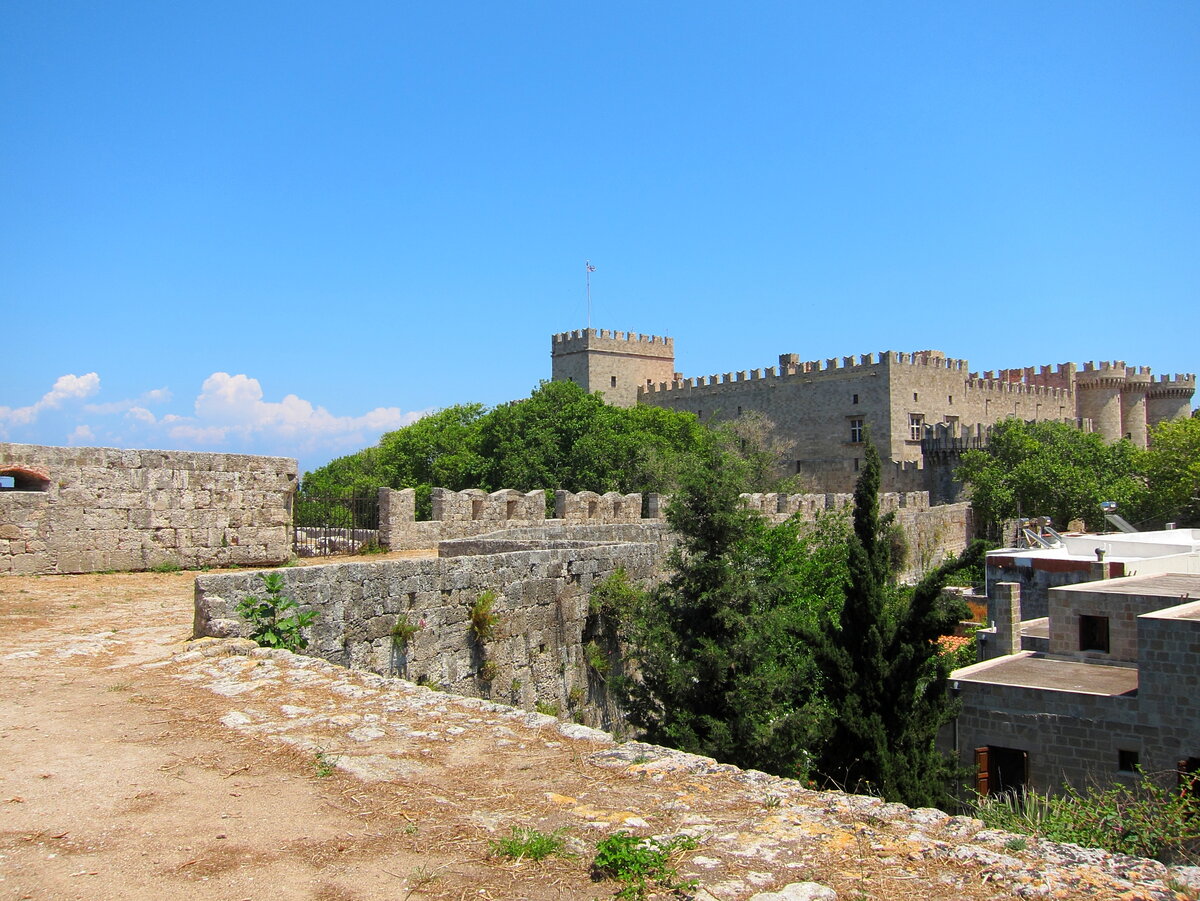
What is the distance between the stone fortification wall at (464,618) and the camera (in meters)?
Result: 7.64

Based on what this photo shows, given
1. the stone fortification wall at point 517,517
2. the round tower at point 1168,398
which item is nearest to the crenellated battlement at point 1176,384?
the round tower at point 1168,398

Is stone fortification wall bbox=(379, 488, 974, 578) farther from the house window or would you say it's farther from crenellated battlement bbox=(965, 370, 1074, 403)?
crenellated battlement bbox=(965, 370, 1074, 403)

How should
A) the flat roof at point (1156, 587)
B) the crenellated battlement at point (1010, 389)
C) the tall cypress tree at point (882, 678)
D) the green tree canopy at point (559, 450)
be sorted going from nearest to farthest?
the tall cypress tree at point (882, 678), the flat roof at point (1156, 587), the green tree canopy at point (559, 450), the crenellated battlement at point (1010, 389)

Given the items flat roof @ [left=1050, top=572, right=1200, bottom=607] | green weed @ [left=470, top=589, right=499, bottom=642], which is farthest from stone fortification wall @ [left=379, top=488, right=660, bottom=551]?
flat roof @ [left=1050, top=572, right=1200, bottom=607]

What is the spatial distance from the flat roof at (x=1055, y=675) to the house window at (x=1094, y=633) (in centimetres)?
35

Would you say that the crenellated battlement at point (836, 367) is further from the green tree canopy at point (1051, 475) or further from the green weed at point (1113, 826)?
the green weed at point (1113, 826)

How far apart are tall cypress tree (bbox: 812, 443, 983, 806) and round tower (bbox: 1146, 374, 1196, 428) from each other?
53.7 meters

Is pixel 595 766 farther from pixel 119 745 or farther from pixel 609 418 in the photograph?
pixel 609 418

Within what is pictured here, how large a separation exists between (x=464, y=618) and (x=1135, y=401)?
58.4m

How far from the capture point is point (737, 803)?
409cm

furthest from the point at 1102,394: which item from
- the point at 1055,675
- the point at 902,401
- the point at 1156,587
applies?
the point at 1055,675

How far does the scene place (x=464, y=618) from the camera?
8953 mm

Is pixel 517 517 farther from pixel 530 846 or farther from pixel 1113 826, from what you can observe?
pixel 530 846

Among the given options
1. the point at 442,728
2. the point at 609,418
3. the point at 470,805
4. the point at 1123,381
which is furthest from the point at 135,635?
the point at 1123,381
